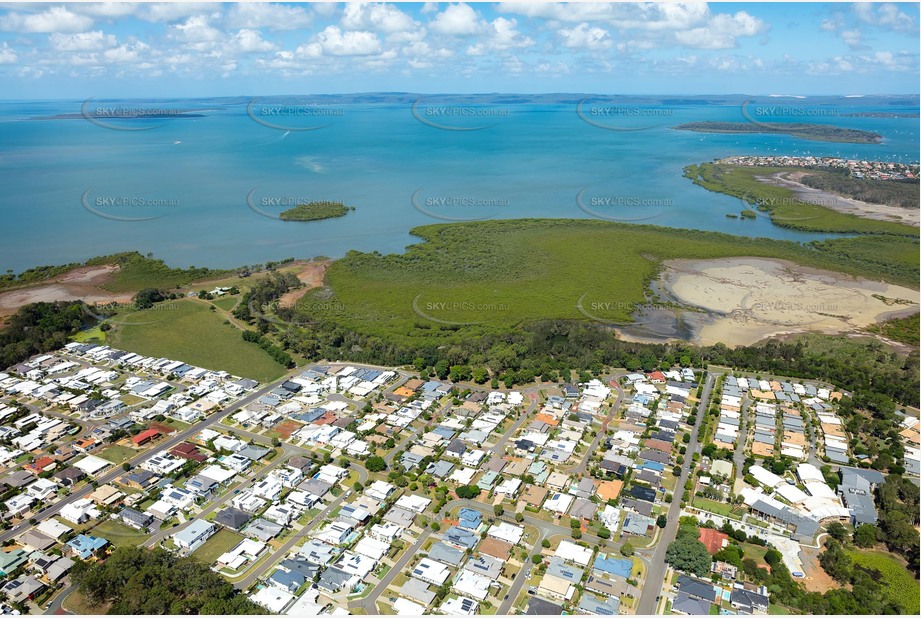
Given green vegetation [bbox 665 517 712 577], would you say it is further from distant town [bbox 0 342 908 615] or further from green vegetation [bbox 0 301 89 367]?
green vegetation [bbox 0 301 89 367]

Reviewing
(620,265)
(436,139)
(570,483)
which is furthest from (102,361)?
(436,139)

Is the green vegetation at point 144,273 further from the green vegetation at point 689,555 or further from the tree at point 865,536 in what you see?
the tree at point 865,536

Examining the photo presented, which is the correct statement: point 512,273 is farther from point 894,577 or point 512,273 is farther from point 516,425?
point 894,577

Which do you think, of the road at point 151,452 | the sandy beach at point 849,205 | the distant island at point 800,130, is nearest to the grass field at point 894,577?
the road at point 151,452

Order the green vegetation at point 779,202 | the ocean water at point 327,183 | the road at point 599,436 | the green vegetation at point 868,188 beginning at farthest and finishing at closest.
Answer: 1. the green vegetation at point 868,188
2. the green vegetation at point 779,202
3. the ocean water at point 327,183
4. the road at point 599,436

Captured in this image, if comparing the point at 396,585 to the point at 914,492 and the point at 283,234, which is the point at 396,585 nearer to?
the point at 914,492

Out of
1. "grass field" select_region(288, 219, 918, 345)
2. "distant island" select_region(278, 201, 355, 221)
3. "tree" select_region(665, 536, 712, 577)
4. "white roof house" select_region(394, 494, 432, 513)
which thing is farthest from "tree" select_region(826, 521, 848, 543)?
"distant island" select_region(278, 201, 355, 221)

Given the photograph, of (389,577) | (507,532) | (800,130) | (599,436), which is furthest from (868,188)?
(389,577)
